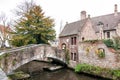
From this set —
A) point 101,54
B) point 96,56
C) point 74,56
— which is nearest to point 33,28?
point 74,56


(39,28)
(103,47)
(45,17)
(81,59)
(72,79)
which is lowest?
(72,79)

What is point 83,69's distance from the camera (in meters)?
18.1

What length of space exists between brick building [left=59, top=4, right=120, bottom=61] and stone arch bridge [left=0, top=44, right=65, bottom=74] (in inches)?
93.1

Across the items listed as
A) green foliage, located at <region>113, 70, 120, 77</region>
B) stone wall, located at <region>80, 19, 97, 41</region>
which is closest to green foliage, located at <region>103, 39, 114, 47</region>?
green foliage, located at <region>113, 70, 120, 77</region>

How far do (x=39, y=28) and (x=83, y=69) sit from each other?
30.8 ft

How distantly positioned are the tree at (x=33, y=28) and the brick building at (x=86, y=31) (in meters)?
2.78

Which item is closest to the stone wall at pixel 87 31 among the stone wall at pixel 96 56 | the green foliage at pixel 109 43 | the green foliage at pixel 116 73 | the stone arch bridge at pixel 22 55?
the stone wall at pixel 96 56

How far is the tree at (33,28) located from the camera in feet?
78.1

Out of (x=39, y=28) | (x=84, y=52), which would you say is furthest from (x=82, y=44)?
(x=39, y=28)

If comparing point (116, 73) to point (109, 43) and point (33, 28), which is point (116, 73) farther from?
point (33, 28)

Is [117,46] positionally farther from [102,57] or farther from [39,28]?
[39,28]

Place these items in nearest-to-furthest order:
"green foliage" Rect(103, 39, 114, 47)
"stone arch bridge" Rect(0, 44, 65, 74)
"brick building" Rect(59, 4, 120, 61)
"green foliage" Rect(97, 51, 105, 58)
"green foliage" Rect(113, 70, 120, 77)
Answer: "green foliage" Rect(113, 70, 120, 77)
"stone arch bridge" Rect(0, 44, 65, 74)
"green foliage" Rect(103, 39, 114, 47)
"green foliage" Rect(97, 51, 105, 58)
"brick building" Rect(59, 4, 120, 61)

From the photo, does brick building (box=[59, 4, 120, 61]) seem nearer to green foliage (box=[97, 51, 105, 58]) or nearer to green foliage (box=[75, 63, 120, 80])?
green foliage (box=[75, 63, 120, 80])

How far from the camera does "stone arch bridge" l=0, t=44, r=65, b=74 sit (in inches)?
582
